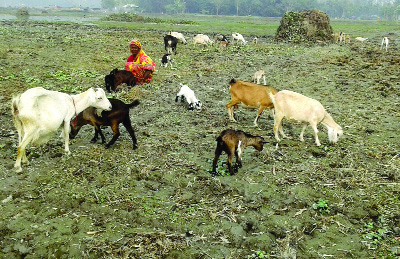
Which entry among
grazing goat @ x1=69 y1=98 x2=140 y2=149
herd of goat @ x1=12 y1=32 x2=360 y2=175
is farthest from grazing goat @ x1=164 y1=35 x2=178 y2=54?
grazing goat @ x1=69 y1=98 x2=140 y2=149

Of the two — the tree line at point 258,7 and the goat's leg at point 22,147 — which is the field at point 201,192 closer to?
the goat's leg at point 22,147

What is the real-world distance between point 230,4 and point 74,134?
130 m

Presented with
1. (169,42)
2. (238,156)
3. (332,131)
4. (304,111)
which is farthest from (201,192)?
(169,42)

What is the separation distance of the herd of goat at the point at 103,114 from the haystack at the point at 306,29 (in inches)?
880

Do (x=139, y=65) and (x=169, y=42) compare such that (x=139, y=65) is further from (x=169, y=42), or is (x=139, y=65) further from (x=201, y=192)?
(x=169, y=42)

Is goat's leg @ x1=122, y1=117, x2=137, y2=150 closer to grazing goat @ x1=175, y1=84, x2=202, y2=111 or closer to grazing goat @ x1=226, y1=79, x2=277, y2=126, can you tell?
grazing goat @ x1=175, y1=84, x2=202, y2=111

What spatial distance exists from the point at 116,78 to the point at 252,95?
16.7 feet

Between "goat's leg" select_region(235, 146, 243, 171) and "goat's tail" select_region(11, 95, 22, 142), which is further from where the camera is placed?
"goat's leg" select_region(235, 146, 243, 171)

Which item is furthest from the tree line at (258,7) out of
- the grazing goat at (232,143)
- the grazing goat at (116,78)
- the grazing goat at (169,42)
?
the grazing goat at (232,143)

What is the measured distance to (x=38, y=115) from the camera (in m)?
5.50

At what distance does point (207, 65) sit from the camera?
16.7 metres

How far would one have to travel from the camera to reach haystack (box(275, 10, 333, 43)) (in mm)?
28922

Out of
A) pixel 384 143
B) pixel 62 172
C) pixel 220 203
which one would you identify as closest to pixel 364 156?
pixel 384 143

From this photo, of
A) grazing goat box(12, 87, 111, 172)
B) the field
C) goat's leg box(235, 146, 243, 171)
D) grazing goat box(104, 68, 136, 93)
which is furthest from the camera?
grazing goat box(104, 68, 136, 93)
